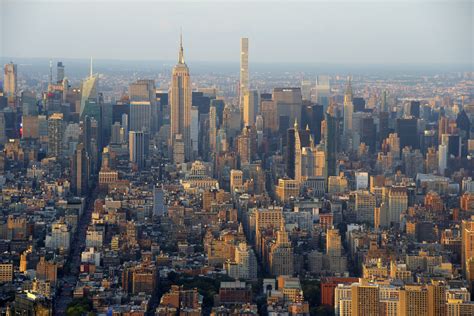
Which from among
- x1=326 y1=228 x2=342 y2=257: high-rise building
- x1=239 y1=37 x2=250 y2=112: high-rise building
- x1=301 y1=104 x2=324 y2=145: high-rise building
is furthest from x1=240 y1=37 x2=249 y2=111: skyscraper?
x1=326 y1=228 x2=342 y2=257: high-rise building

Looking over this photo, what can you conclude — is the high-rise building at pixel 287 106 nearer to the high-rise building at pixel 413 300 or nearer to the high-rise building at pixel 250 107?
the high-rise building at pixel 250 107

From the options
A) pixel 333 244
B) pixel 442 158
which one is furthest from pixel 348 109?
pixel 333 244

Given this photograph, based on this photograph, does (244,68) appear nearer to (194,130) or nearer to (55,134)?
(194,130)

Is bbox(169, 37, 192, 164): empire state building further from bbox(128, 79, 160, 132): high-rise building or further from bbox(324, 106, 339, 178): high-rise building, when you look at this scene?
bbox(324, 106, 339, 178): high-rise building

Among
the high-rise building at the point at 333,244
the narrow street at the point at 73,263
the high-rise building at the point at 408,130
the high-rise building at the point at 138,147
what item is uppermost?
the high-rise building at the point at 408,130

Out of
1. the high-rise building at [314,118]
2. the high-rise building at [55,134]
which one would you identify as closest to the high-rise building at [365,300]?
the high-rise building at [314,118]

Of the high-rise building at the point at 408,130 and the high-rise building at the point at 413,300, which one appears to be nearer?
the high-rise building at the point at 413,300

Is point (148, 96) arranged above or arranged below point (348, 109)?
above
